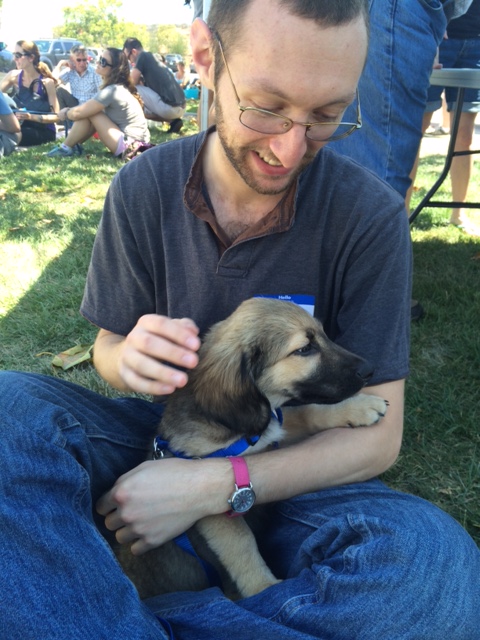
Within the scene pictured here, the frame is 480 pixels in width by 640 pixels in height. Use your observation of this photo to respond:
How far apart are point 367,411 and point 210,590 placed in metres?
0.85

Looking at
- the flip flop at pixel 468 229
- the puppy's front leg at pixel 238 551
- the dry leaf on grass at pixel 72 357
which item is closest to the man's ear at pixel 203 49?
the puppy's front leg at pixel 238 551

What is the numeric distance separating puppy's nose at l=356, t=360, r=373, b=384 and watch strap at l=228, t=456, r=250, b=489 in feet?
1.64

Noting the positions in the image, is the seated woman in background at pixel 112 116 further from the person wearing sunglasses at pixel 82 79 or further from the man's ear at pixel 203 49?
the man's ear at pixel 203 49

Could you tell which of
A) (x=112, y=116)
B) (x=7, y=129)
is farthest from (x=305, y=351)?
(x=7, y=129)

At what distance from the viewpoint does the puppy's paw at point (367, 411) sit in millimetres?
2182

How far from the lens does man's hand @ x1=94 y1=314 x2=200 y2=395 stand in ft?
5.78

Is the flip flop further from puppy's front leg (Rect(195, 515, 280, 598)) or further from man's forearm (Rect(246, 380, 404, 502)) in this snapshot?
puppy's front leg (Rect(195, 515, 280, 598))

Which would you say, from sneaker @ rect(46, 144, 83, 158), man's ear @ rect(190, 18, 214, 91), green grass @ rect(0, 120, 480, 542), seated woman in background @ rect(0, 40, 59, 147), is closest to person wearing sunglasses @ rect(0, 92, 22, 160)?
sneaker @ rect(46, 144, 83, 158)

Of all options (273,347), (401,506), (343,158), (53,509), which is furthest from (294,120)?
(53,509)

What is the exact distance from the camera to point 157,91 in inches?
515

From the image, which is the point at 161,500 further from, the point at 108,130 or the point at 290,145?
the point at 108,130

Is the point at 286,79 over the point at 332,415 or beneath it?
over

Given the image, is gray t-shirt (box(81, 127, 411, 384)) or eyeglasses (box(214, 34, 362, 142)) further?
gray t-shirt (box(81, 127, 411, 384))

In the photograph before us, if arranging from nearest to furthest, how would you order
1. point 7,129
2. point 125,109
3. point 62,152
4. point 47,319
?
1. point 47,319
2. point 125,109
3. point 62,152
4. point 7,129
